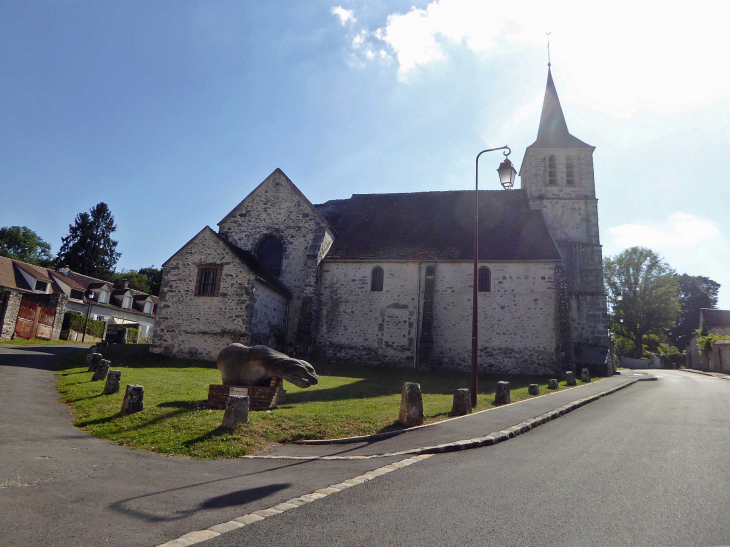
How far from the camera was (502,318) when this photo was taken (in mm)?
21344

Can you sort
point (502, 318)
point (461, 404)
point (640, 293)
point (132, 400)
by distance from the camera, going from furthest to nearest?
1. point (640, 293)
2. point (502, 318)
3. point (461, 404)
4. point (132, 400)

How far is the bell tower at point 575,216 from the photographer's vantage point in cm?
2272

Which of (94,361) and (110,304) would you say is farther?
(110,304)

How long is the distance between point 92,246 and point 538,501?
2621 inches

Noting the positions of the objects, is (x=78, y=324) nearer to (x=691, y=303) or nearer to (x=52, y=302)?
(x=52, y=302)

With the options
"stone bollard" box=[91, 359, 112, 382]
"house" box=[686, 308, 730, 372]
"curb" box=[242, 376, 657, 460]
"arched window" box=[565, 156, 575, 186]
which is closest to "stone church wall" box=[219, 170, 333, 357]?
"stone bollard" box=[91, 359, 112, 382]

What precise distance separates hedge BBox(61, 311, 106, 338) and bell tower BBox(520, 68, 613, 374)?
34296mm

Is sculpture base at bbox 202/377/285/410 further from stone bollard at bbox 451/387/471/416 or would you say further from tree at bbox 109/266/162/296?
tree at bbox 109/266/162/296

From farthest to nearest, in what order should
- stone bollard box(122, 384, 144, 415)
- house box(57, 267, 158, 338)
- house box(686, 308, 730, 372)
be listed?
house box(57, 267, 158, 338), house box(686, 308, 730, 372), stone bollard box(122, 384, 144, 415)

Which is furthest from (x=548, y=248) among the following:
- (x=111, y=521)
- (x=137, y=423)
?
(x=111, y=521)

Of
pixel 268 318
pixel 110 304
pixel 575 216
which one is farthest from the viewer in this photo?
pixel 110 304

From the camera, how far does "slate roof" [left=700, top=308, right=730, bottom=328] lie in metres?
48.2

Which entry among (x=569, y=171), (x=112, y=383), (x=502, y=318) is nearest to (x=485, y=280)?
(x=502, y=318)

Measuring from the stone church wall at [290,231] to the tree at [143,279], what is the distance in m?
42.6
